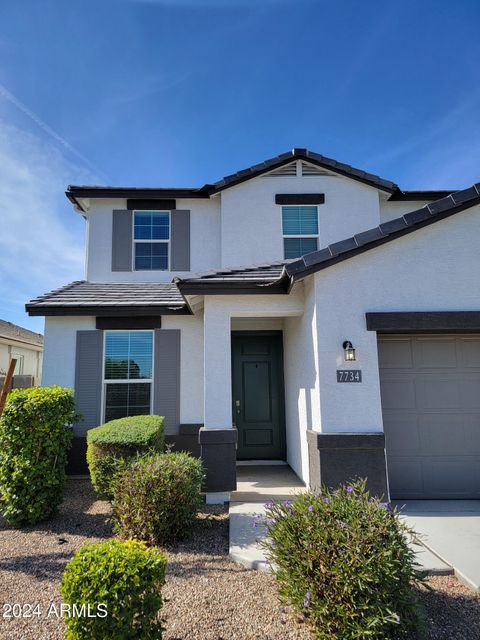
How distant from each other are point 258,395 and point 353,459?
134 inches

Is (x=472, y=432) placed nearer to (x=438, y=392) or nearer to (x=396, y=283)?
(x=438, y=392)

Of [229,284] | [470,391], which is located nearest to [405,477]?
[470,391]

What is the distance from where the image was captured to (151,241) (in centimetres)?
926

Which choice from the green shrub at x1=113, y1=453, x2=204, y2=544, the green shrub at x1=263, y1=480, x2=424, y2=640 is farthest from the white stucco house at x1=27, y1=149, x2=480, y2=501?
the green shrub at x1=263, y1=480, x2=424, y2=640

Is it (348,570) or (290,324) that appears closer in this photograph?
(348,570)

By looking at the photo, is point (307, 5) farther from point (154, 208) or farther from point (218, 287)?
point (218, 287)

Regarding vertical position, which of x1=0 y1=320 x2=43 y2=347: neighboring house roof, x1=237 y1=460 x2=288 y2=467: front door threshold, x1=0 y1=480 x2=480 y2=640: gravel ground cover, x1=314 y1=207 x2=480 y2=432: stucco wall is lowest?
x1=0 y1=480 x2=480 y2=640: gravel ground cover

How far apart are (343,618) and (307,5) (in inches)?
378

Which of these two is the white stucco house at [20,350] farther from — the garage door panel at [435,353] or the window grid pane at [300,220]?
the garage door panel at [435,353]

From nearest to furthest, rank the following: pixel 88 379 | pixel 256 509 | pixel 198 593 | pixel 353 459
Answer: pixel 198 593, pixel 353 459, pixel 256 509, pixel 88 379

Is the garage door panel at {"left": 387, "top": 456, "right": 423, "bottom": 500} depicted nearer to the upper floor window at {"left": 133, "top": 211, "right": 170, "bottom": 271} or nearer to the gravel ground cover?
the gravel ground cover

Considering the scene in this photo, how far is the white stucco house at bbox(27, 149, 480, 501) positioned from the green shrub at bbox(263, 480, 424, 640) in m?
2.34

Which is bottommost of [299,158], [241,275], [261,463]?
[261,463]

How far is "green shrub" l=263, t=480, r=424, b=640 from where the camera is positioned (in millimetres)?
2486
